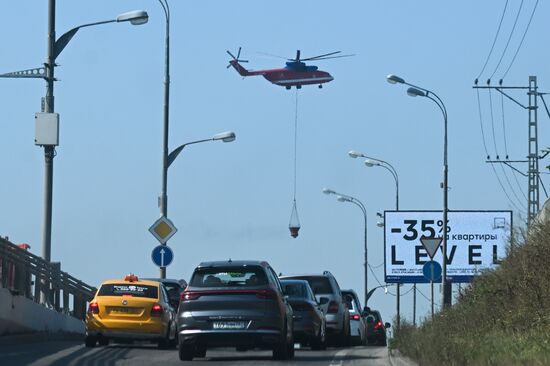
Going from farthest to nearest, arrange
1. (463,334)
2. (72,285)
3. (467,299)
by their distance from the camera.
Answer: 1. (72,285)
2. (467,299)
3. (463,334)

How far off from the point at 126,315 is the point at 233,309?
610 cm

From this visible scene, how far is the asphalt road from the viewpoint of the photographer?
2378 centimetres

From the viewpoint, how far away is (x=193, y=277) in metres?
25.5

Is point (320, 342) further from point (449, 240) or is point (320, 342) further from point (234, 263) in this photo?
point (449, 240)

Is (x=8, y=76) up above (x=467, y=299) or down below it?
above

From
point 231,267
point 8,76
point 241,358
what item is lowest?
point 241,358

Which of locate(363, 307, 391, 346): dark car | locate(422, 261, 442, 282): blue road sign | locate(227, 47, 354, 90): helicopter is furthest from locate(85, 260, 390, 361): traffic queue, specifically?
locate(227, 47, 354, 90): helicopter

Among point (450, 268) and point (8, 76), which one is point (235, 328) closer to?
point (8, 76)

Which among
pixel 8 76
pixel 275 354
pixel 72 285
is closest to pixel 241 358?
pixel 275 354

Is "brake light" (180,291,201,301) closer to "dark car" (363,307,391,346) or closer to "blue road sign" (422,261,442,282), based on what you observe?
"blue road sign" (422,261,442,282)

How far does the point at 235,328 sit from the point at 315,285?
9.74m

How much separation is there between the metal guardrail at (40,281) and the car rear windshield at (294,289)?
Answer: 5593mm

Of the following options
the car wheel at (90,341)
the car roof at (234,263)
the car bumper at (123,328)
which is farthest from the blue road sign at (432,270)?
the car roof at (234,263)

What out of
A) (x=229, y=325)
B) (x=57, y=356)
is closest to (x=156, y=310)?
(x=57, y=356)
